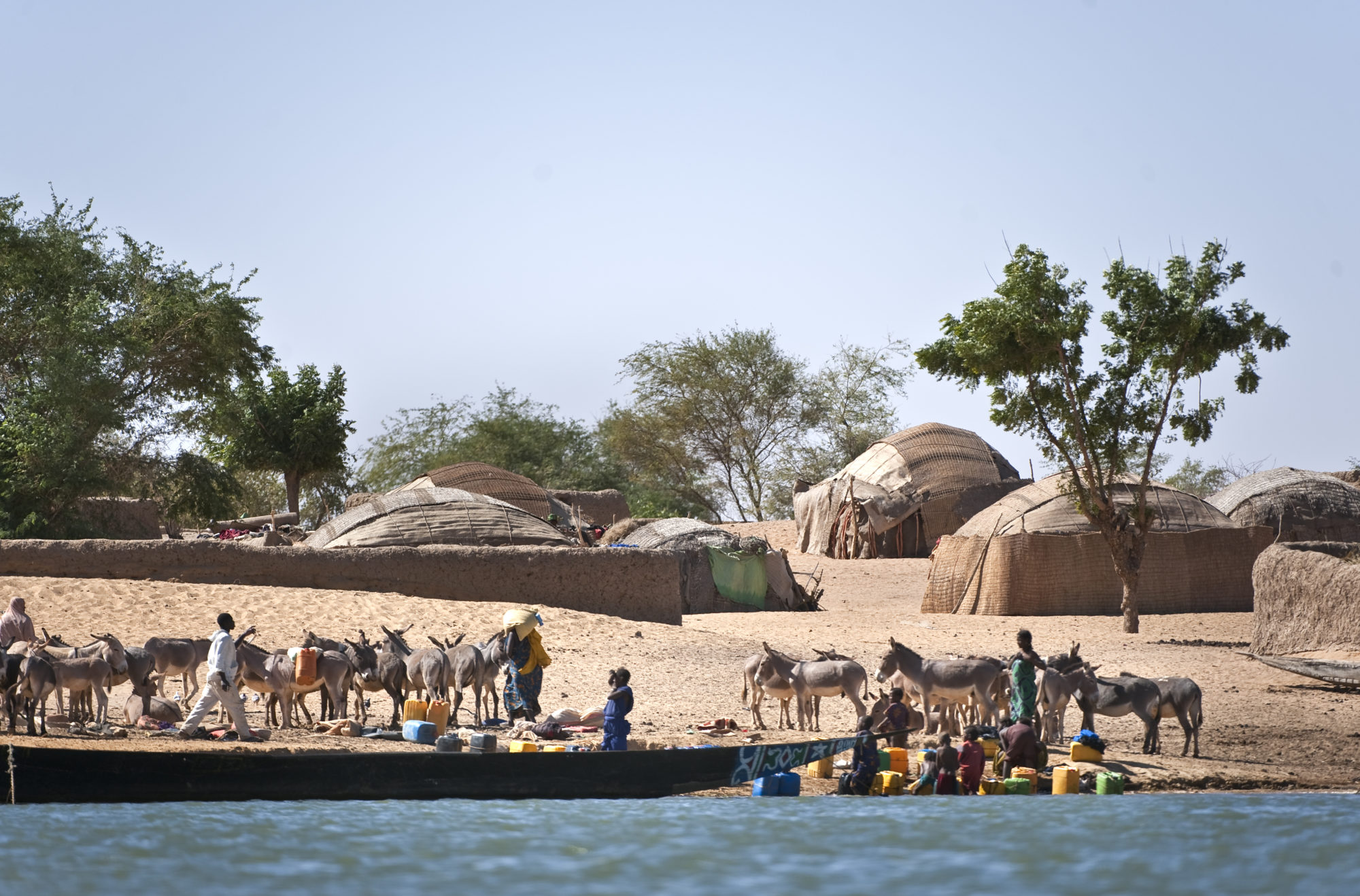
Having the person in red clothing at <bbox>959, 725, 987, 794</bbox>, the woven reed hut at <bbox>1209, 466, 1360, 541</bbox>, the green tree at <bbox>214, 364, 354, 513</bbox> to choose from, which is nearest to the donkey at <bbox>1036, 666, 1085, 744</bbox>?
the person in red clothing at <bbox>959, 725, 987, 794</bbox>

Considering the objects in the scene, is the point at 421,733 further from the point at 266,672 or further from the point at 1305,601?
the point at 1305,601

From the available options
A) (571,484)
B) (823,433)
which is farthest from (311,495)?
(823,433)

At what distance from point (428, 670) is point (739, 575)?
14097 mm

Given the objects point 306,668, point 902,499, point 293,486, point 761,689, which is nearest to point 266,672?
point 306,668

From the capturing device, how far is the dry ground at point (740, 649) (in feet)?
46.7

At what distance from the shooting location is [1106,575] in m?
26.6

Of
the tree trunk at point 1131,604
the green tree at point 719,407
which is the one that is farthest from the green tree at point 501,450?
the tree trunk at point 1131,604

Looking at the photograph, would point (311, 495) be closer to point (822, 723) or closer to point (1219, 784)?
point (822, 723)

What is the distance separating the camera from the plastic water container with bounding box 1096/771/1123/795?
39.8 ft

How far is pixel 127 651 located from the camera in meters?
14.3

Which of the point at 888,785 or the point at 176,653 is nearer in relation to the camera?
the point at 888,785

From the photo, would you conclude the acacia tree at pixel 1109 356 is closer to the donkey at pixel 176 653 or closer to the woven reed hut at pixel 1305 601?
the woven reed hut at pixel 1305 601

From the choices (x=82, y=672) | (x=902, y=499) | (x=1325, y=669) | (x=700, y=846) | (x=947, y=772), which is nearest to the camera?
(x=700, y=846)

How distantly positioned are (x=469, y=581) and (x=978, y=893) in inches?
550
